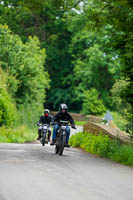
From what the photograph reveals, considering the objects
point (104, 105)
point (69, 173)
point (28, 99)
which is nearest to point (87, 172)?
point (69, 173)

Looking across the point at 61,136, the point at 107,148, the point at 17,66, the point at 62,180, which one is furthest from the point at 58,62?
the point at 62,180

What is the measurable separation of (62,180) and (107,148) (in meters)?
6.78

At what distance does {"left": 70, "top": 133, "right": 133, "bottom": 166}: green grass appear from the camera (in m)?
14.6

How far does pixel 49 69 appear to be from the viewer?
236 feet

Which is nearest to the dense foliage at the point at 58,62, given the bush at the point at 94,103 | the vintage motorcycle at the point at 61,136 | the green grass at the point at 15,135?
the bush at the point at 94,103

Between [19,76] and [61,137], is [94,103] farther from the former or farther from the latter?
[61,137]

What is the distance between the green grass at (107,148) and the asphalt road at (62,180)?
0.67 metres

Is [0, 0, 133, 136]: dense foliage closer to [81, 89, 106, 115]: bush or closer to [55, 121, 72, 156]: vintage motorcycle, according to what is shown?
[81, 89, 106, 115]: bush

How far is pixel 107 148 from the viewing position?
1652cm

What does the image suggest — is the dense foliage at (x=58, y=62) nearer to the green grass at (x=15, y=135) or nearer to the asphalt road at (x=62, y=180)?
the green grass at (x=15, y=135)

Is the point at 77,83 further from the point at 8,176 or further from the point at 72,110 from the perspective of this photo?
the point at 8,176

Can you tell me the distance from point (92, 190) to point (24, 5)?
9149 mm

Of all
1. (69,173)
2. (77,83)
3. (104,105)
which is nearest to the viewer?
(69,173)

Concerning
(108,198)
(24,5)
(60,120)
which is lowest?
(108,198)
